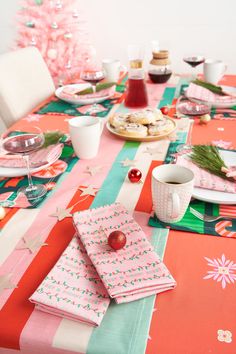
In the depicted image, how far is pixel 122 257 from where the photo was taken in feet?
2.02

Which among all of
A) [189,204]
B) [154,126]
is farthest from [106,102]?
[189,204]

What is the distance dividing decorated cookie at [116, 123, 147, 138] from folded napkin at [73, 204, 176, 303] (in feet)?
1.35

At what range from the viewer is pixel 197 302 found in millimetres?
548

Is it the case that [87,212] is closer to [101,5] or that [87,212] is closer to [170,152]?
[170,152]

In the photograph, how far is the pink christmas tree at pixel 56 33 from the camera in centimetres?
270

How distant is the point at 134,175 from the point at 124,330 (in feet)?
1.43

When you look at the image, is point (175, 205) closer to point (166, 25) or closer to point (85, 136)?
point (85, 136)

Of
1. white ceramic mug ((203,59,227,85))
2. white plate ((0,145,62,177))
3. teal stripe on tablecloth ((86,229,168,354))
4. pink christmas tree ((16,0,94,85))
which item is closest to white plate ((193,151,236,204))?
teal stripe on tablecloth ((86,229,168,354))

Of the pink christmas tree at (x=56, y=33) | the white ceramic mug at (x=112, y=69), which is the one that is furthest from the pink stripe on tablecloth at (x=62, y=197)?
the pink christmas tree at (x=56, y=33)

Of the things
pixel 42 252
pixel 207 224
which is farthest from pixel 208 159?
pixel 42 252

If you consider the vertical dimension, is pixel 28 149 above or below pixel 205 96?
above

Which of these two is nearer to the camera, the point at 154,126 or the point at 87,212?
the point at 87,212

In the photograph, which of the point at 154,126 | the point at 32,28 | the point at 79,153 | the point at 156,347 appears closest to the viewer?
the point at 156,347

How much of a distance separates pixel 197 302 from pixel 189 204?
0.28 m
